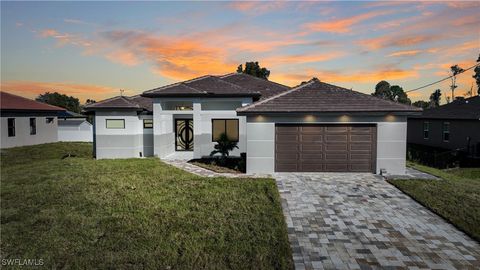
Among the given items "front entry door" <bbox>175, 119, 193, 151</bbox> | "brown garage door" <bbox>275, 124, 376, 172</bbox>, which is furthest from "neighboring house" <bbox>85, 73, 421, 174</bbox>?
"front entry door" <bbox>175, 119, 193, 151</bbox>

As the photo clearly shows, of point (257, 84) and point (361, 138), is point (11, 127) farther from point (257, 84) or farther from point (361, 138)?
point (361, 138)

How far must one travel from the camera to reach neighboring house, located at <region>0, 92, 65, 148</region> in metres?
23.5

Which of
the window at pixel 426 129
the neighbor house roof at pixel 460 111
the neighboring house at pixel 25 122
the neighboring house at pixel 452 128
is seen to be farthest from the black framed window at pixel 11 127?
the window at pixel 426 129

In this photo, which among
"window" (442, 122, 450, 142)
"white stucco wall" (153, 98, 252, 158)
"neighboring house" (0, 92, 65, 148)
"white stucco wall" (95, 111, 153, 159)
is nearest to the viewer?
"white stucco wall" (153, 98, 252, 158)

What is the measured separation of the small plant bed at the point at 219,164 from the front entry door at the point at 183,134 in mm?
3266

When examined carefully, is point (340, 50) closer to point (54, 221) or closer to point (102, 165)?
point (102, 165)

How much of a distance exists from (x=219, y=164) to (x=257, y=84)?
10105mm

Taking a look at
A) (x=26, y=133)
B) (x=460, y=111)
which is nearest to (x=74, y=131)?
(x=26, y=133)

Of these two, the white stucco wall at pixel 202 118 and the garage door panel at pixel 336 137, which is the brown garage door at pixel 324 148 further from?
the white stucco wall at pixel 202 118

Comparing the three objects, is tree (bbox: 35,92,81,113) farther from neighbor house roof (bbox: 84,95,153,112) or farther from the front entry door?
the front entry door

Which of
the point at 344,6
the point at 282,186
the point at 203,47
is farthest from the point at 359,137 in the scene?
the point at 203,47

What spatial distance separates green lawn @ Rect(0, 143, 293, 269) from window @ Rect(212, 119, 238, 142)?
553 cm

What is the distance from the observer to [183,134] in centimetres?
2011

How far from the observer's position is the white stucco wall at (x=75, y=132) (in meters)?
32.2
